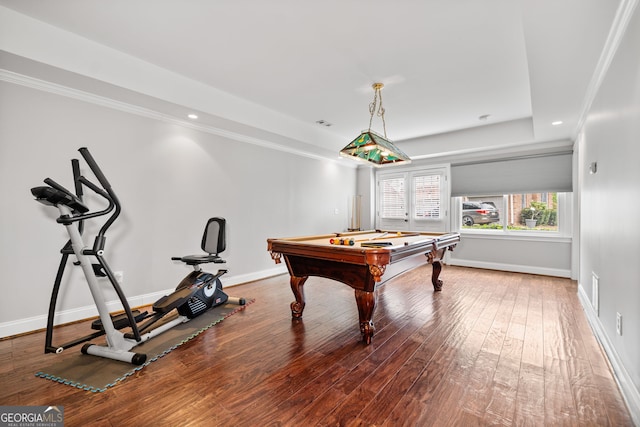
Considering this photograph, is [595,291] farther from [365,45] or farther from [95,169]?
[95,169]

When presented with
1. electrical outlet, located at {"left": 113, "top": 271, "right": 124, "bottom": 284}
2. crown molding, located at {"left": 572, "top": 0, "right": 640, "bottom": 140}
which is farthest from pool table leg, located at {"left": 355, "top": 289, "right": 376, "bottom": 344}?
electrical outlet, located at {"left": 113, "top": 271, "right": 124, "bottom": 284}

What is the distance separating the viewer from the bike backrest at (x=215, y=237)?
3.24 metres

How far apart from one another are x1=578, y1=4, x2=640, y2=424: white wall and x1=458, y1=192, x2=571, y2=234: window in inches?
105

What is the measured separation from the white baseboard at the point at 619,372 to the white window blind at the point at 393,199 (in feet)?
13.1

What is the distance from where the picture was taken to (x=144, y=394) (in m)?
1.70

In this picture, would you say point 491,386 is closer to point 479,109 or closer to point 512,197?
point 479,109

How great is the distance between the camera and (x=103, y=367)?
199 cm

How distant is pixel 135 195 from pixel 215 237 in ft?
3.47

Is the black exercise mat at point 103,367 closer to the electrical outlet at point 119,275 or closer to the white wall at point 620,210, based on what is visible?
the electrical outlet at point 119,275

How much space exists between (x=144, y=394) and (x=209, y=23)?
273 cm

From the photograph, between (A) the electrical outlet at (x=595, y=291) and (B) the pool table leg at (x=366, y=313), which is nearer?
(B) the pool table leg at (x=366, y=313)

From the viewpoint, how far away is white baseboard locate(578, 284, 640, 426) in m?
1.49

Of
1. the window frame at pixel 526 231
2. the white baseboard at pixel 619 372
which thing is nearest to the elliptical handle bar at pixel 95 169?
the white baseboard at pixel 619 372

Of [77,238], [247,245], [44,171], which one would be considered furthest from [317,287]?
[44,171]
